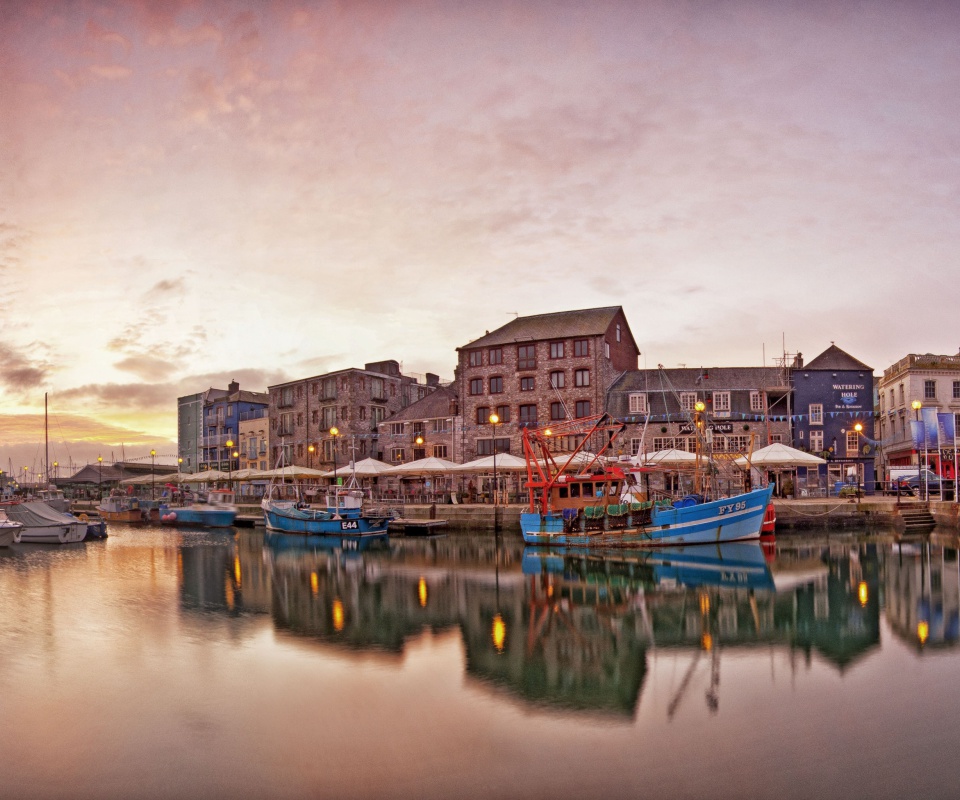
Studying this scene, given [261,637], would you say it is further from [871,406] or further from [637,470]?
[871,406]

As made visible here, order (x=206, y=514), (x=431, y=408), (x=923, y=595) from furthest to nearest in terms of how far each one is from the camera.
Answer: (x=431, y=408), (x=206, y=514), (x=923, y=595)

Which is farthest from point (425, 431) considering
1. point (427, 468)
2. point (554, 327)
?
point (554, 327)

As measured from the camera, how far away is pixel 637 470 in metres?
37.8

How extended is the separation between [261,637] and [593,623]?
8104 millimetres

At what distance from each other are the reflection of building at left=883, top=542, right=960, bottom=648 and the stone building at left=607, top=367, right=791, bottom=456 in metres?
19.6

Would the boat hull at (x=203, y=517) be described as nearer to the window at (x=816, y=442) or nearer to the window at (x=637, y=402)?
the window at (x=637, y=402)

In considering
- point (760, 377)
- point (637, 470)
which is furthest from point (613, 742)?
point (760, 377)

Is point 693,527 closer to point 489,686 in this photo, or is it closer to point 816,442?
point 816,442

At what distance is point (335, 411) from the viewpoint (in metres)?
68.8

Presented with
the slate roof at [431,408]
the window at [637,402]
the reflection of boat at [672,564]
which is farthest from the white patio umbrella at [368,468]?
the window at [637,402]

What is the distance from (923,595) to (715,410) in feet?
99.8

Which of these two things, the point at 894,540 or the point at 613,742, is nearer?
the point at 613,742

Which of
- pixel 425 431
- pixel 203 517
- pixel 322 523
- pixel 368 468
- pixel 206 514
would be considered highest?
pixel 425 431

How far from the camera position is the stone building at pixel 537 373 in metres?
55.2
